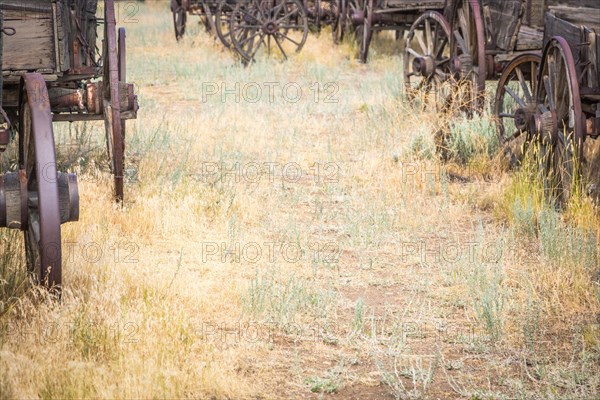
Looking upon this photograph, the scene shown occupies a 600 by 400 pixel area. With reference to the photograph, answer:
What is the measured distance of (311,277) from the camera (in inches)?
200

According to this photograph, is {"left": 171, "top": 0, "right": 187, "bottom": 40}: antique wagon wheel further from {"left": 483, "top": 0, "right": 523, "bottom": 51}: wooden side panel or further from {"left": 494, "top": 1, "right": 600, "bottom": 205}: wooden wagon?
{"left": 494, "top": 1, "right": 600, "bottom": 205}: wooden wagon

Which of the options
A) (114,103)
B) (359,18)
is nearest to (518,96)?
(114,103)

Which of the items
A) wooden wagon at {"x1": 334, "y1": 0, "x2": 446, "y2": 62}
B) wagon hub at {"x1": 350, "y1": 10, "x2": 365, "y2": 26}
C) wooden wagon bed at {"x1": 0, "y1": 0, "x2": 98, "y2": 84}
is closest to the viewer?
wooden wagon bed at {"x1": 0, "y1": 0, "x2": 98, "y2": 84}

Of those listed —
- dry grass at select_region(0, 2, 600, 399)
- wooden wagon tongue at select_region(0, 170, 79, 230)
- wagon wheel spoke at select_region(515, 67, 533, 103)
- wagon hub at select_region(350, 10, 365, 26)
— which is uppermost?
wagon hub at select_region(350, 10, 365, 26)

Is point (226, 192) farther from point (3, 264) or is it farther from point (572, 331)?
point (572, 331)

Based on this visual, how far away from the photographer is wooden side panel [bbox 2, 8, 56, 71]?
17.2 feet

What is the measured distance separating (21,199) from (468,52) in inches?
209

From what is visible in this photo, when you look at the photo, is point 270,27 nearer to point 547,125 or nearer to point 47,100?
point 547,125

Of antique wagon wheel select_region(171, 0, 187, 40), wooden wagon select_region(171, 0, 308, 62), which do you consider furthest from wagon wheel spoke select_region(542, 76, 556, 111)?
antique wagon wheel select_region(171, 0, 187, 40)

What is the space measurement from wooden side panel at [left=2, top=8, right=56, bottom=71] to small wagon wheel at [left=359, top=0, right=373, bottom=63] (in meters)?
7.95

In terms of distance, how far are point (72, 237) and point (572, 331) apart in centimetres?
295

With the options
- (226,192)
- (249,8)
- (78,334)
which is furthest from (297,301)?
(249,8)

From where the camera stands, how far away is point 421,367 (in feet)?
12.6

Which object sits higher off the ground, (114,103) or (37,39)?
(37,39)
